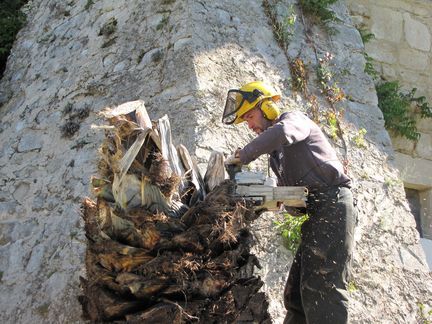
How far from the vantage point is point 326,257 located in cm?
416

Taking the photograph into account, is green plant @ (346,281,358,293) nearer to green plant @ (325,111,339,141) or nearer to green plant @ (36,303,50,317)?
green plant @ (325,111,339,141)

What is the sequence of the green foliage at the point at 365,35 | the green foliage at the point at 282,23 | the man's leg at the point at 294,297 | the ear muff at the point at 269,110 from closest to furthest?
the man's leg at the point at 294,297
the ear muff at the point at 269,110
the green foliage at the point at 282,23
the green foliage at the point at 365,35

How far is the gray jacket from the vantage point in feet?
13.7

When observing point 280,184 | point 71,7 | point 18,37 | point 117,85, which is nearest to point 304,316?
point 280,184

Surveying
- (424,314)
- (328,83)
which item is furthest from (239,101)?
(424,314)

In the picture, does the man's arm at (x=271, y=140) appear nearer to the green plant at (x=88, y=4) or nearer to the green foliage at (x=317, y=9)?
the green foliage at (x=317, y=9)

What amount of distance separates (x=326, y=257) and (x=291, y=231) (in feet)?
2.86

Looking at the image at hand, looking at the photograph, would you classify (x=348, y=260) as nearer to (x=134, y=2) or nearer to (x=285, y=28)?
(x=285, y=28)

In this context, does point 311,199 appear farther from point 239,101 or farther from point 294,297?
point 239,101

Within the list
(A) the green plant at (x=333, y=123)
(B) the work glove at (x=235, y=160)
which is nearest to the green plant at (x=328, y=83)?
(A) the green plant at (x=333, y=123)

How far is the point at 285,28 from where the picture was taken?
20.9 ft

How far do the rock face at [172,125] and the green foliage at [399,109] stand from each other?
2.61 feet

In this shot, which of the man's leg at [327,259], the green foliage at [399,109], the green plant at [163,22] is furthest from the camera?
the green foliage at [399,109]

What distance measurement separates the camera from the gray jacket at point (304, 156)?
417 centimetres
